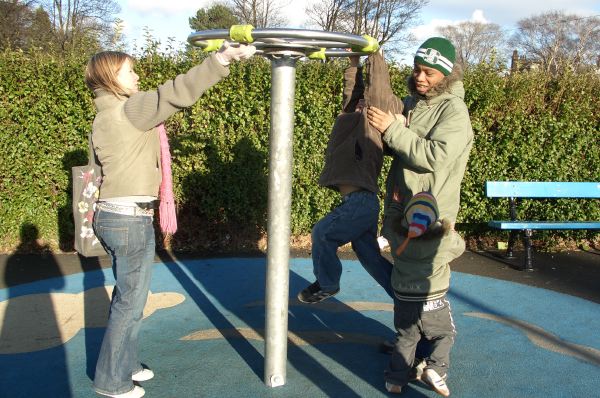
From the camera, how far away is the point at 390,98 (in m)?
3.16

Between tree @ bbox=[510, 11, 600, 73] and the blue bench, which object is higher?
tree @ bbox=[510, 11, 600, 73]

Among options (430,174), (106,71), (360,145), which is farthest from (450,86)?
(106,71)

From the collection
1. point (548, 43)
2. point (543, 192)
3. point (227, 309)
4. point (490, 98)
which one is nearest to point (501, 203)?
point (543, 192)

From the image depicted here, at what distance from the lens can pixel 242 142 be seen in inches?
252

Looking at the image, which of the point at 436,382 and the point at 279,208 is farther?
the point at 436,382

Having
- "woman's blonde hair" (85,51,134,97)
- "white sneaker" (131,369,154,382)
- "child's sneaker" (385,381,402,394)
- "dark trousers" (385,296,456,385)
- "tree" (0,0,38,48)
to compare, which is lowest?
"white sneaker" (131,369,154,382)

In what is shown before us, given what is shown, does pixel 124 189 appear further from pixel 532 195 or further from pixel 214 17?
pixel 214 17

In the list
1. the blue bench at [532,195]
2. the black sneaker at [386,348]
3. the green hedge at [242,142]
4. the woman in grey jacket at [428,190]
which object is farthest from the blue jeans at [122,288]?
the blue bench at [532,195]

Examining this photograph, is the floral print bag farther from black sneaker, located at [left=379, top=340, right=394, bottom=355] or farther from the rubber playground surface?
black sneaker, located at [left=379, top=340, right=394, bottom=355]

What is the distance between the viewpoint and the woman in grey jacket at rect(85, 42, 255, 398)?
2714 millimetres

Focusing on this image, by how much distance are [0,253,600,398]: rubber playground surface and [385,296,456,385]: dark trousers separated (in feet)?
0.51

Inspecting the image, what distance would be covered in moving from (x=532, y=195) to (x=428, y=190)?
406cm

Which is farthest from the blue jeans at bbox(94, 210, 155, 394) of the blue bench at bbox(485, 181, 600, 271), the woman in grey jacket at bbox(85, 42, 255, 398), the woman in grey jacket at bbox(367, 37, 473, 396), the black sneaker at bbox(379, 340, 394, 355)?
the blue bench at bbox(485, 181, 600, 271)

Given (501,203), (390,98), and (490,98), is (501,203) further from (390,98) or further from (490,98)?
(390,98)
